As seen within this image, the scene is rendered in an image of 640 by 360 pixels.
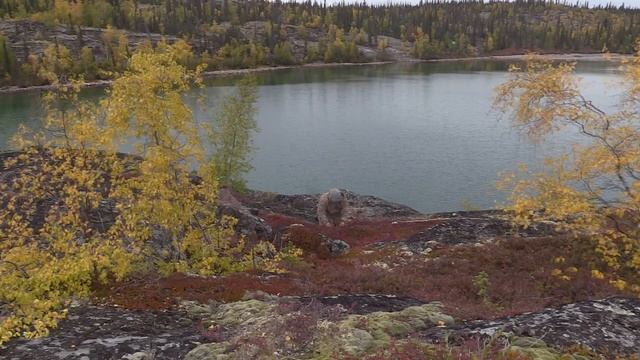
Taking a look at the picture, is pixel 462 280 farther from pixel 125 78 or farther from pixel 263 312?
pixel 125 78

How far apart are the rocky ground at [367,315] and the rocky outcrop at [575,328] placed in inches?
1.3

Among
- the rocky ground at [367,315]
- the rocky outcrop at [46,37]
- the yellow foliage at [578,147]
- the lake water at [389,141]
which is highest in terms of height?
the rocky outcrop at [46,37]

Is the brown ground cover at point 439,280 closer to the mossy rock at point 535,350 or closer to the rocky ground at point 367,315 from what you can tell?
the rocky ground at point 367,315

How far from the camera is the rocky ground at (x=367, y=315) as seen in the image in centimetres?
1013

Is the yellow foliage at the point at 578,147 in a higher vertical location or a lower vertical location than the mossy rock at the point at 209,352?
higher

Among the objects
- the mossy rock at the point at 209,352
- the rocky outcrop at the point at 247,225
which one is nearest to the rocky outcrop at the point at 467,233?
the rocky outcrop at the point at 247,225

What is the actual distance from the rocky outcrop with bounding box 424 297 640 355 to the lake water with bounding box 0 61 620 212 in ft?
26.1

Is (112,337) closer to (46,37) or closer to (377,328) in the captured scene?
(377,328)

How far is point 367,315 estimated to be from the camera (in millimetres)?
12219

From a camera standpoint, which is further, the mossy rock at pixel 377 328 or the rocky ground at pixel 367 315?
the rocky ground at pixel 367 315

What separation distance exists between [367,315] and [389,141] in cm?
6135

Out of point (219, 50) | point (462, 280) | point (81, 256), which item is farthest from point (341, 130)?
point (219, 50)

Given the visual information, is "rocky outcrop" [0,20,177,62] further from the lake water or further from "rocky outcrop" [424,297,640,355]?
"rocky outcrop" [424,297,640,355]

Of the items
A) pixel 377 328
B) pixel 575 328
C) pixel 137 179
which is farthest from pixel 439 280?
pixel 137 179
